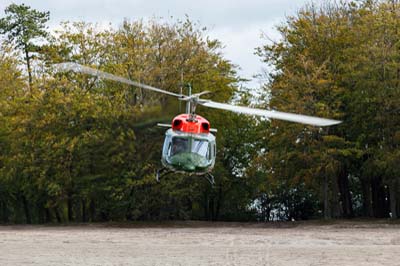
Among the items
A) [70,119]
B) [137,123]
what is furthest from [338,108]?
[70,119]

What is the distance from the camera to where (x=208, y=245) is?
28500mm

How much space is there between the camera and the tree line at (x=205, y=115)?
131ft

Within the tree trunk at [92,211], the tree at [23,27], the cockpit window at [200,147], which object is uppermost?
the tree at [23,27]

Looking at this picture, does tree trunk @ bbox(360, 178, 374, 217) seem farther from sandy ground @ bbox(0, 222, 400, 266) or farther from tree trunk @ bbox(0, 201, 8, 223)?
tree trunk @ bbox(0, 201, 8, 223)

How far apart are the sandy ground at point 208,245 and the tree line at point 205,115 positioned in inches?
Result: 121

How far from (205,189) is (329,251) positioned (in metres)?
22.3

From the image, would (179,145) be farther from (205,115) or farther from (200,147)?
(205,115)

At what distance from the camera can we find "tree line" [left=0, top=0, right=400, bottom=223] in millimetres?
39969

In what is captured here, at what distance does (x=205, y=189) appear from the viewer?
47.8 metres

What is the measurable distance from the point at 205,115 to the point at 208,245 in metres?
17.1

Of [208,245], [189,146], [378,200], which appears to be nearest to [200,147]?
[189,146]

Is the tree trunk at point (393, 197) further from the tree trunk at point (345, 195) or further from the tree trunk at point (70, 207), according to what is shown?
the tree trunk at point (70, 207)

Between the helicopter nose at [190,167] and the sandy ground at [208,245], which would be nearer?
the sandy ground at [208,245]

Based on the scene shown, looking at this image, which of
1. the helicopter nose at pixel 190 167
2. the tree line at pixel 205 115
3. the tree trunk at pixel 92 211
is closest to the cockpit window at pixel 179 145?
the helicopter nose at pixel 190 167
